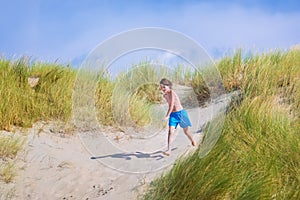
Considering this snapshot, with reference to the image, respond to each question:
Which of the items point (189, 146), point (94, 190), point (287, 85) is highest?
point (287, 85)

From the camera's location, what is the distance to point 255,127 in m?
4.61

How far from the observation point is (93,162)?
5184mm

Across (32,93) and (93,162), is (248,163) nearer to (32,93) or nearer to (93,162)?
(93,162)

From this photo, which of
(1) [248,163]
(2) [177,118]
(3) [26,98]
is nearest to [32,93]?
(3) [26,98]

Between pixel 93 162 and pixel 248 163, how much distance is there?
2148 millimetres

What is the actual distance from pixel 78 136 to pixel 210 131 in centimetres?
234

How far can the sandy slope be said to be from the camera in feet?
14.1

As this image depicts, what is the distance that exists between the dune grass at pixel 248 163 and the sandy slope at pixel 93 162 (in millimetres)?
496

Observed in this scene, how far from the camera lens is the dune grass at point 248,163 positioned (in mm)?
3352

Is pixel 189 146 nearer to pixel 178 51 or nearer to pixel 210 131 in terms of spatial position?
pixel 210 131

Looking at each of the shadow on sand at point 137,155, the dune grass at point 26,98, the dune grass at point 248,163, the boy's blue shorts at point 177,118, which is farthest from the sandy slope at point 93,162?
the dune grass at point 248,163

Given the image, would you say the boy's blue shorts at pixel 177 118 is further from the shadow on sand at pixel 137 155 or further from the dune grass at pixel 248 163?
the shadow on sand at pixel 137 155

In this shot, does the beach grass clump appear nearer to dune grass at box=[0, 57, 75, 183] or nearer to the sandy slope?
dune grass at box=[0, 57, 75, 183]

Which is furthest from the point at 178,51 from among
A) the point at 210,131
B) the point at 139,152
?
the point at 139,152
